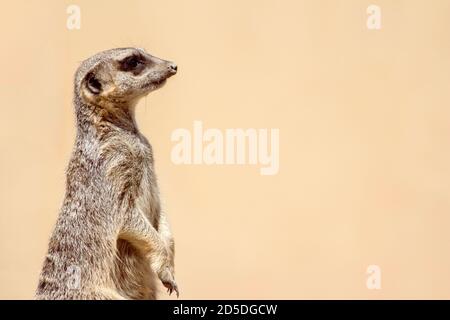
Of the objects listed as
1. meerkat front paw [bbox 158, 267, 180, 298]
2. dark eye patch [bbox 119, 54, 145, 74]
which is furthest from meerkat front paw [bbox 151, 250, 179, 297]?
dark eye patch [bbox 119, 54, 145, 74]

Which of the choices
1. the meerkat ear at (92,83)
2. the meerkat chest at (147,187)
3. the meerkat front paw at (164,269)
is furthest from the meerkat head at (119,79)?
the meerkat front paw at (164,269)

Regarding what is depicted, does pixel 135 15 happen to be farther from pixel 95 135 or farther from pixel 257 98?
pixel 95 135

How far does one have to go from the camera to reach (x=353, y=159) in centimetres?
751

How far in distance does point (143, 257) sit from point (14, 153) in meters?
3.15

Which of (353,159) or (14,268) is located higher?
(353,159)

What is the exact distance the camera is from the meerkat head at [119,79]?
14.2ft

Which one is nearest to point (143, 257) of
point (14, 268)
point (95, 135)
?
point (95, 135)

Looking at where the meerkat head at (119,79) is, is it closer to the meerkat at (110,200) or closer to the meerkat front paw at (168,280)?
the meerkat at (110,200)

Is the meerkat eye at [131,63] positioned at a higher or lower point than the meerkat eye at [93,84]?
higher

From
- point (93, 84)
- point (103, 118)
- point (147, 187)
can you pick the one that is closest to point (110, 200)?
point (147, 187)

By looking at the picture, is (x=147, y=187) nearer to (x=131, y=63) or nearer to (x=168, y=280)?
(x=168, y=280)

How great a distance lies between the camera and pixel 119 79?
14.3ft

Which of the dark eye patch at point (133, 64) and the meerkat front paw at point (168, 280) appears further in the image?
the dark eye patch at point (133, 64)

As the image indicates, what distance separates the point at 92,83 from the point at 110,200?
0.49m
